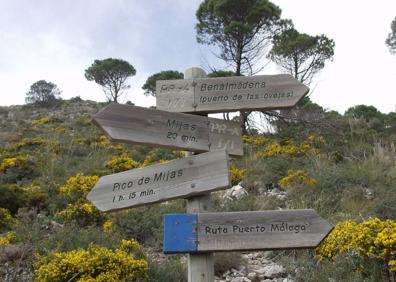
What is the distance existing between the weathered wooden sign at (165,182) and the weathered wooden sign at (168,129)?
0.17 m

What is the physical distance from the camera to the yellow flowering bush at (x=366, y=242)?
4301 millimetres

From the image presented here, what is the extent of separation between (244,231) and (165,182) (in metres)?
0.64

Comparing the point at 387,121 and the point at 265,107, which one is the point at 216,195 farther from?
the point at 387,121

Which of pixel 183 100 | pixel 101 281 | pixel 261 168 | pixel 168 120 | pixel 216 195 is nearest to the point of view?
pixel 168 120

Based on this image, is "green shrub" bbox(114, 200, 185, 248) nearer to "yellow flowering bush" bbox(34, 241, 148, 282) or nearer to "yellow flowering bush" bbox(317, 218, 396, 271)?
"yellow flowering bush" bbox(34, 241, 148, 282)

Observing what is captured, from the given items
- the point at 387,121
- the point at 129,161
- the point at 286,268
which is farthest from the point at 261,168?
the point at 387,121

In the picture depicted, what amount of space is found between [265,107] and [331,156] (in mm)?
8094

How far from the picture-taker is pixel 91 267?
4.74 meters

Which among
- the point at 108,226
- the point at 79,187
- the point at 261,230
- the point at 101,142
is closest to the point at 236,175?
the point at 79,187

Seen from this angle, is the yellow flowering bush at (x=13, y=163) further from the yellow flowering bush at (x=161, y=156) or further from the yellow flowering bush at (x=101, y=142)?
the yellow flowering bush at (x=101, y=142)

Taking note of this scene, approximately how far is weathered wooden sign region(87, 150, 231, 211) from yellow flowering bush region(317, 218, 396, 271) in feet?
6.50

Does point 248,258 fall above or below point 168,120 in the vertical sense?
below

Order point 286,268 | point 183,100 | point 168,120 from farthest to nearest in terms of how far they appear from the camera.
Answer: point 286,268, point 183,100, point 168,120

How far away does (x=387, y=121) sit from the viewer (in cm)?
1794
